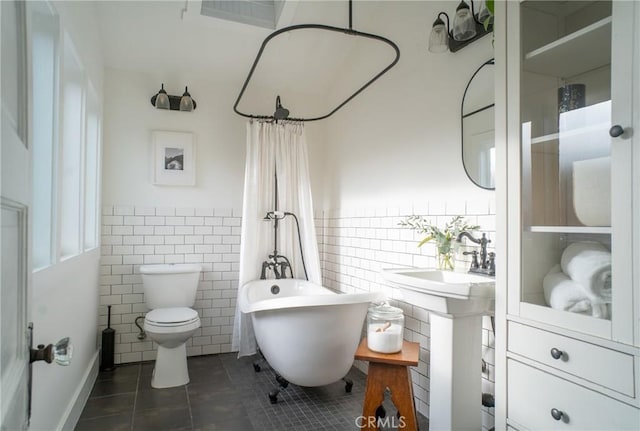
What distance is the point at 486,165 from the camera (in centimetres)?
209

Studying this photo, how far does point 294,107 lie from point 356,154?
1.02 meters

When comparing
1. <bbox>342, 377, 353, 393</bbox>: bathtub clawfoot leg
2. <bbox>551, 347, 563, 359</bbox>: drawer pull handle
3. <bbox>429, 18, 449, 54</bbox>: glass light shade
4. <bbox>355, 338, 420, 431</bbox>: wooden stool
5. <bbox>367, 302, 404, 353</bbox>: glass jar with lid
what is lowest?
<bbox>342, 377, 353, 393</bbox>: bathtub clawfoot leg

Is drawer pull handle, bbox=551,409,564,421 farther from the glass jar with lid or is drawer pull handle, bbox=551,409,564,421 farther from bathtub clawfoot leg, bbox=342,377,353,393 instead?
bathtub clawfoot leg, bbox=342,377,353,393

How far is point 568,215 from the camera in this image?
4.21 ft

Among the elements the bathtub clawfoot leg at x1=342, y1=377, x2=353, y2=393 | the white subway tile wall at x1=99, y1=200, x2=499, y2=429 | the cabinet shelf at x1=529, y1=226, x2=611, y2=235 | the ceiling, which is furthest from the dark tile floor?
the ceiling

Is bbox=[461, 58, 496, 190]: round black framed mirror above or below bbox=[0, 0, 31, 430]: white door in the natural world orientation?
above

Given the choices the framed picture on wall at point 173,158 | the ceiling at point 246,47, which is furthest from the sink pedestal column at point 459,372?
the framed picture on wall at point 173,158

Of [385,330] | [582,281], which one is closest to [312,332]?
[385,330]

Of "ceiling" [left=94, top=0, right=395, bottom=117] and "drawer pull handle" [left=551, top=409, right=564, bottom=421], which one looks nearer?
"drawer pull handle" [left=551, top=409, right=564, bottom=421]

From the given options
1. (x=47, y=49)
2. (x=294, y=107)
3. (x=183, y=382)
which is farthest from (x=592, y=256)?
(x=294, y=107)

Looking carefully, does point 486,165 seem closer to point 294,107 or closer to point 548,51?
point 548,51

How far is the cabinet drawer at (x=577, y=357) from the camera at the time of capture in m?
1.05

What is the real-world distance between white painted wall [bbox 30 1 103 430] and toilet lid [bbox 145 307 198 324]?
1.46ft

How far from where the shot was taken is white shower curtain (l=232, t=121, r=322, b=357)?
11.3 ft
